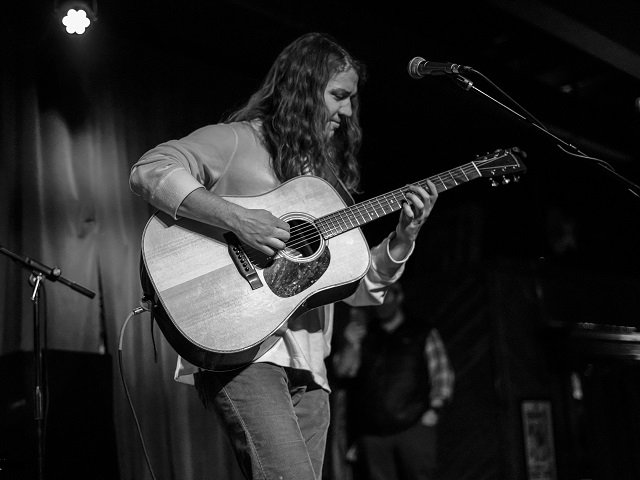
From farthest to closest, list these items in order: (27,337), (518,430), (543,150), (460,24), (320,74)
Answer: (543,150) < (518,430) < (460,24) < (27,337) < (320,74)

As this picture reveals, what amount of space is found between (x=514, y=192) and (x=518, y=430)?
2.27 m

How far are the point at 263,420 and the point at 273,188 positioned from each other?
0.78m

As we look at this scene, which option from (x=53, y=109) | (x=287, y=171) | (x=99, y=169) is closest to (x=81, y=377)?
(x=99, y=169)

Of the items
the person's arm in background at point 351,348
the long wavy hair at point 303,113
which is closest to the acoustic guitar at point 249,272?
the long wavy hair at point 303,113

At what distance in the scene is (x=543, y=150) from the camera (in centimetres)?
666

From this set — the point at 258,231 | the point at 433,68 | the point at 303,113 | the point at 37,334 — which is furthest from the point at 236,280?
the point at 37,334

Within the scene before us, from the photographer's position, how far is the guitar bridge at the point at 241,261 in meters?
2.14

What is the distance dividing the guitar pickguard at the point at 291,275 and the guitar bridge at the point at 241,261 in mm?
39

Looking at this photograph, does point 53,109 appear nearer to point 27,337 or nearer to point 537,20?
point 27,337

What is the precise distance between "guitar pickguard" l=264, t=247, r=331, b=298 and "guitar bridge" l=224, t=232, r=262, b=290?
0.04 metres

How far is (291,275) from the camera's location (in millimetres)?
2213

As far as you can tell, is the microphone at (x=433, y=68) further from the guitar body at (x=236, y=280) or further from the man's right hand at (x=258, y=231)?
the man's right hand at (x=258, y=231)

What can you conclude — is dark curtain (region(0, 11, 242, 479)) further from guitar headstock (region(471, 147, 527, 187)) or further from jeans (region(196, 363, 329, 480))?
guitar headstock (region(471, 147, 527, 187))

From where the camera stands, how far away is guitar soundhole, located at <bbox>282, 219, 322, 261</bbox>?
7.47ft
